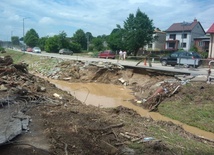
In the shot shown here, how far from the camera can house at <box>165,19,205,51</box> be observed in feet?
209

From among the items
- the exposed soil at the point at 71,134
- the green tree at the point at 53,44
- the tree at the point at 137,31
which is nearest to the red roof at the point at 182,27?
the tree at the point at 137,31

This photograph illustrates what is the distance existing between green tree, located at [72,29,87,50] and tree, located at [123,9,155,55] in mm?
28672

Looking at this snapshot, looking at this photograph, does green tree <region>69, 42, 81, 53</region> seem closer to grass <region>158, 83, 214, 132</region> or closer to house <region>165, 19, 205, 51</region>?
house <region>165, 19, 205, 51</region>

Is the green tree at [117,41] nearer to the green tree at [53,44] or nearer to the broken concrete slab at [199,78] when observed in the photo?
the green tree at [53,44]

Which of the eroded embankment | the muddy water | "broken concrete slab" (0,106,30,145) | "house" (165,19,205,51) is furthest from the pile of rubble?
"house" (165,19,205,51)

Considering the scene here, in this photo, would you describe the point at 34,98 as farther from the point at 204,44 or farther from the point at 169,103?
the point at 204,44

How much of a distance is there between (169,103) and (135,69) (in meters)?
10.2

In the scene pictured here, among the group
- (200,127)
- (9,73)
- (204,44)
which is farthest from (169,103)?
(204,44)

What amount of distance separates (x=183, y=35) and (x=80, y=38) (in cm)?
3101

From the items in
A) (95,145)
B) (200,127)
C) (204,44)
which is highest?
(204,44)

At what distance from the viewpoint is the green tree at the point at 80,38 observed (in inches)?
2797

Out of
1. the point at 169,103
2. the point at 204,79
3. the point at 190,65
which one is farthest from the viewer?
the point at 190,65

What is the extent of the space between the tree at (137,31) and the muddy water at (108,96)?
2191 centimetres

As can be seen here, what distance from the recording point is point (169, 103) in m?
13.3
